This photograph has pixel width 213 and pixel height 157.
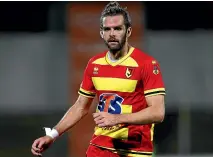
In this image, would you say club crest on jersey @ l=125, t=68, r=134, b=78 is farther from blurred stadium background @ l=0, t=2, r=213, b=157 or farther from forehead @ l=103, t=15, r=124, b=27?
blurred stadium background @ l=0, t=2, r=213, b=157

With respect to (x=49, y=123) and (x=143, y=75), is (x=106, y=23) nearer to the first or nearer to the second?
(x=143, y=75)

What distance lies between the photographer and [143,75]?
4848 millimetres

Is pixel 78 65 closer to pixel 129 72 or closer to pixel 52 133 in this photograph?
pixel 52 133

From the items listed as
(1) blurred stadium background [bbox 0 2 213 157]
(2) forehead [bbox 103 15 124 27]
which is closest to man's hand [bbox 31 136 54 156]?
(2) forehead [bbox 103 15 124 27]

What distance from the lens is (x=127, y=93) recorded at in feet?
16.0

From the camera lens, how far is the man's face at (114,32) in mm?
4801

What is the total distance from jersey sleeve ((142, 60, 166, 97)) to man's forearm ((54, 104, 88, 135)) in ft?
2.04

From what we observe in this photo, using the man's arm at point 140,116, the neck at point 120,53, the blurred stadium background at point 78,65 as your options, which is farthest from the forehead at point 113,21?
the blurred stadium background at point 78,65

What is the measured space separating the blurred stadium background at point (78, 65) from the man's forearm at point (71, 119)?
4258mm

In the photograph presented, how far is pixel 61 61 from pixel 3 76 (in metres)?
0.85

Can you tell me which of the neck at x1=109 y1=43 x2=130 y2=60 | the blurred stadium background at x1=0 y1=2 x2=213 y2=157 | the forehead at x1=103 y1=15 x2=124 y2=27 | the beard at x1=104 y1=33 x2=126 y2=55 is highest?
the forehead at x1=103 y1=15 x2=124 y2=27

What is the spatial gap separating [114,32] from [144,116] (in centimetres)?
60

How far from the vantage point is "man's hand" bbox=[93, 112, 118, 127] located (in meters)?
4.45

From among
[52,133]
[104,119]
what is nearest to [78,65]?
[52,133]
